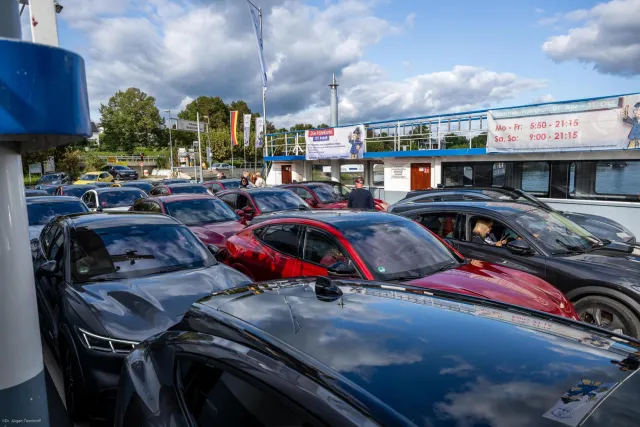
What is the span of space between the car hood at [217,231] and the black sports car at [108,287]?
222 centimetres

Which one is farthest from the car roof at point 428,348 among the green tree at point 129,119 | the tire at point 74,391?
the green tree at point 129,119

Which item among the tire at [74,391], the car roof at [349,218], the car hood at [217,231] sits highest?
the car roof at [349,218]

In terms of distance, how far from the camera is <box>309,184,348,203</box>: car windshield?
14.3m

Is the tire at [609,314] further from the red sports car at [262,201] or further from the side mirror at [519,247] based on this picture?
the red sports car at [262,201]

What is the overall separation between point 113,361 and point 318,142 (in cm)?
1939

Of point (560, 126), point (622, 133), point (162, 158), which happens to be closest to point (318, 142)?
point (560, 126)

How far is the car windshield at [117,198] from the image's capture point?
42.4ft

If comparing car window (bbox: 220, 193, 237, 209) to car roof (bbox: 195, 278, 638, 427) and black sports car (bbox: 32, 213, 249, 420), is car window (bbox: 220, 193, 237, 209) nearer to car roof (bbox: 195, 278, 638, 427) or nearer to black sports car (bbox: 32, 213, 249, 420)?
black sports car (bbox: 32, 213, 249, 420)

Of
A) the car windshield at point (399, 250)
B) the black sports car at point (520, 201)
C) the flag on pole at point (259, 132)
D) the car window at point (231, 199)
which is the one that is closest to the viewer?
the car windshield at point (399, 250)

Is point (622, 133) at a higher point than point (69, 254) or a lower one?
higher

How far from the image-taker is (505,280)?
4.52 meters

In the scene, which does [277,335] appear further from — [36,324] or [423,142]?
[423,142]

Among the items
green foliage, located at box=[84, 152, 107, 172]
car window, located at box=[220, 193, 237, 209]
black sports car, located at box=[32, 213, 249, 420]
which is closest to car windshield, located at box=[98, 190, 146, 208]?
car window, located at box=[220, 193, 237, 209]

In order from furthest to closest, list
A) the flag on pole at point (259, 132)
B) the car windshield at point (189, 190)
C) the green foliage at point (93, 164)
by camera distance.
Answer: the green foliage at point (93, 164), the flag on pole at point (259, 132), the car windshield at point (189, 190)
